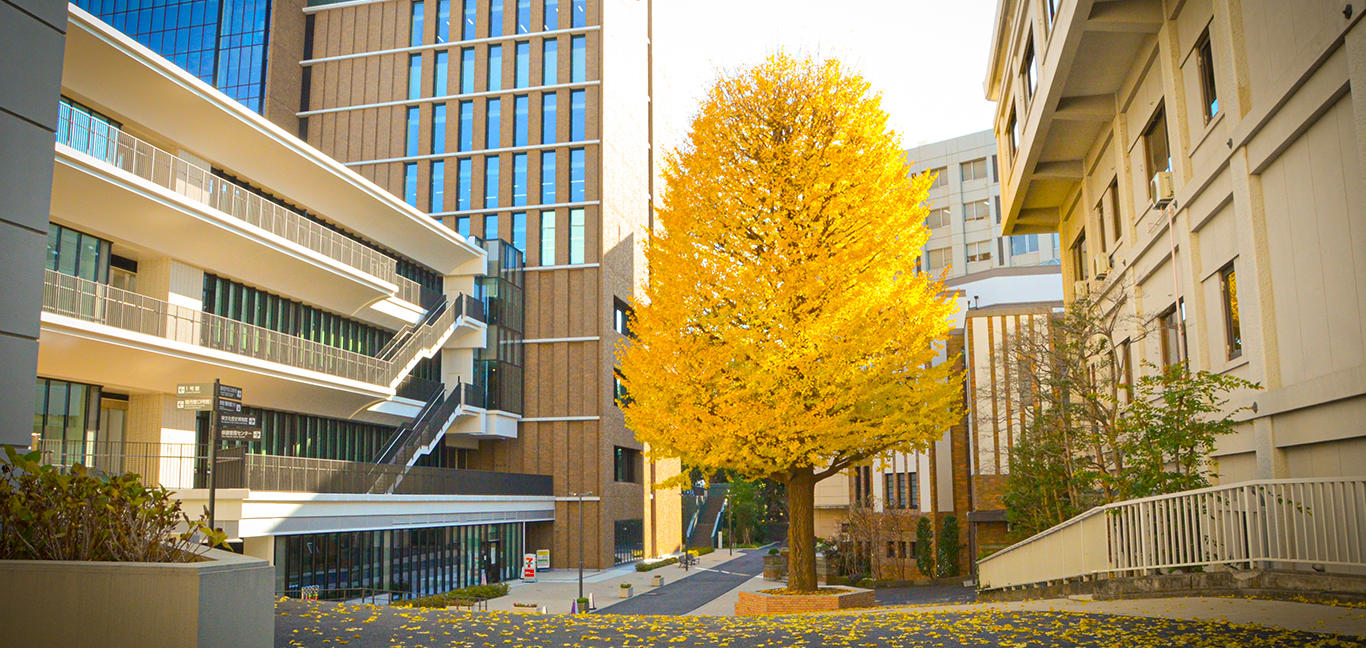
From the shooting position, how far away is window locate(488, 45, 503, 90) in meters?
53.2

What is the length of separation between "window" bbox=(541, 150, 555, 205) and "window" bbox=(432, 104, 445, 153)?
5.60 metres

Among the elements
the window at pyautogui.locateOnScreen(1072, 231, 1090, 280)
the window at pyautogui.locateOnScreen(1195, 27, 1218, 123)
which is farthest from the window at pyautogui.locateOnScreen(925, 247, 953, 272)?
the window at pyautogui.locateOnScreen(1195, 27, 1218, 123)

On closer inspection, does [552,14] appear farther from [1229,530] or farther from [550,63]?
[1229,530]

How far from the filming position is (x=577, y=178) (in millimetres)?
51906

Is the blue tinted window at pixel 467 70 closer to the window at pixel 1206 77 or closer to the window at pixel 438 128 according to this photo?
the window at pixel 438 128

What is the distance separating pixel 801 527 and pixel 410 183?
3982cm

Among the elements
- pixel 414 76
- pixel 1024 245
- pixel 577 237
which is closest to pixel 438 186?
pixel 414 76

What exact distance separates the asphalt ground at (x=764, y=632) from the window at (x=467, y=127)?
43.0 metres

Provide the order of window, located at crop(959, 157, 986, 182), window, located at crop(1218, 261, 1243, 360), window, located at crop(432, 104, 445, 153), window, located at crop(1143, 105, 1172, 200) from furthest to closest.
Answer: window, located at crop(959, 157, 986, 182) → window, located at crop(432, 104, 445, 153) → window, located at crop(1143, 105, 1172, 200) → window, located at crop(1218, 261, 1243, 360)

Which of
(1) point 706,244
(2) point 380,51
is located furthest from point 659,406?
(2) point 380,51

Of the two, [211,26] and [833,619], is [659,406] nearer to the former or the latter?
[833,619]

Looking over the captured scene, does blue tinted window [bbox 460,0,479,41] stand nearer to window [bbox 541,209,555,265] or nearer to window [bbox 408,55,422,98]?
window [bbox 408,55,422,98]

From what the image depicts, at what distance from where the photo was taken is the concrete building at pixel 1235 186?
11188 mm

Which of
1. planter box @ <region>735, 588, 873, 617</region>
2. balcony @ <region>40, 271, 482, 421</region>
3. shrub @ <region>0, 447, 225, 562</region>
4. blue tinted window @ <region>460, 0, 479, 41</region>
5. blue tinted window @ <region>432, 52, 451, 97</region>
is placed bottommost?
planter box @ <region>735, 588, 873, 617</region>
